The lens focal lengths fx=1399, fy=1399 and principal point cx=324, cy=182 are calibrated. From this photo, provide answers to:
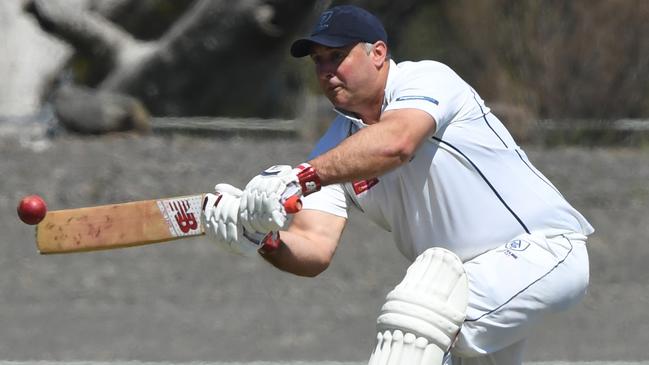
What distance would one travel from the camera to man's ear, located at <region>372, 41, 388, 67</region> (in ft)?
14.7

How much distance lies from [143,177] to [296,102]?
1163 cm

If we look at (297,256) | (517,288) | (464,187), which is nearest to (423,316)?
(517,288)

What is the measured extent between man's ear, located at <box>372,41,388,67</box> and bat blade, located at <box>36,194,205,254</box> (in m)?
0.75

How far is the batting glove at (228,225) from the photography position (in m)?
4.05

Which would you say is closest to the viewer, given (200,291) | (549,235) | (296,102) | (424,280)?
(424,280)

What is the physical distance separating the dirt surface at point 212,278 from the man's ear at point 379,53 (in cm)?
352

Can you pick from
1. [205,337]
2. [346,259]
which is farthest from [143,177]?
[205,337]

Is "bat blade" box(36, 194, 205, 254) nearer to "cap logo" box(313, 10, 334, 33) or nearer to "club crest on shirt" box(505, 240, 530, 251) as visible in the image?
"cap logo" box(313, 10, 334, 33)

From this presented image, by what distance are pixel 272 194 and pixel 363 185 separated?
30.4 inches

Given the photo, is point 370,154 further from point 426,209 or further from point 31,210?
point 31,210

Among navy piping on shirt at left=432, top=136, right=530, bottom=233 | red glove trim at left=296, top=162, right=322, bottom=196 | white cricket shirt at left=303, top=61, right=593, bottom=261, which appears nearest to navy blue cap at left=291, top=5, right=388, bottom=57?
white cricket shirt at left=303, top=61, right=593, bottom=261

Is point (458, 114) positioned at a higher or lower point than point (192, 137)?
higher

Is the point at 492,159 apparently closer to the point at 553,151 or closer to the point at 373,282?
the point at 373,282

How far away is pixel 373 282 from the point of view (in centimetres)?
1012
